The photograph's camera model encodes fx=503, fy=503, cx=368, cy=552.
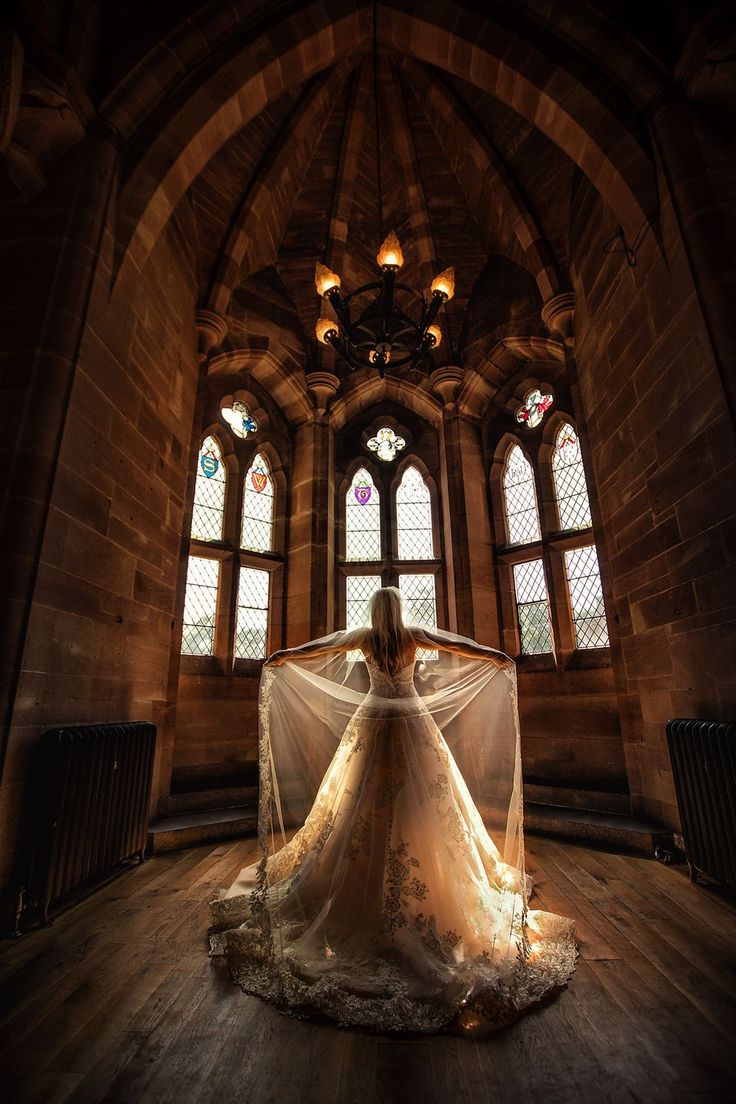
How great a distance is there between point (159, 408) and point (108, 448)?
1088 mm

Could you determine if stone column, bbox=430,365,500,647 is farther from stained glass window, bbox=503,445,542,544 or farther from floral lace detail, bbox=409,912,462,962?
floral lace detail, bbox=409,912,462,962

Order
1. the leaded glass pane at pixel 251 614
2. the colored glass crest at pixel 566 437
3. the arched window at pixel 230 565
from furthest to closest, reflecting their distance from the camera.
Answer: the colored glass crest at pixel 566 437, the leaded glass pane at pixel 251 614, the arched window at pixel 230 565

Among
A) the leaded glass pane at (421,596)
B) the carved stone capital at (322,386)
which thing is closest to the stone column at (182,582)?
the carved stone capital at (322,386)

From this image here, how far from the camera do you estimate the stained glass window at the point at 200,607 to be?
585 cm

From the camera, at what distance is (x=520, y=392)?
6.98 meters

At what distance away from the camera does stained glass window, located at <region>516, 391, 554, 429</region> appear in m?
6.73

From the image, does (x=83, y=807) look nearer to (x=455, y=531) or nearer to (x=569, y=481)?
(x=455, y=531)

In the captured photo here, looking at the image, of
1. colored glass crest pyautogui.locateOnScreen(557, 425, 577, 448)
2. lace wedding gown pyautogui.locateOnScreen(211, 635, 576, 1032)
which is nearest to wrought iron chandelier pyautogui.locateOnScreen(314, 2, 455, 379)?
lace wedding gown pyautogui.locateOnScreen(211, 635, 576, 1032)

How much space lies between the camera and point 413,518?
738 centimetres

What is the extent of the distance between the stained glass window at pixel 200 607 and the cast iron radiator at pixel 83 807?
2090 millimetres

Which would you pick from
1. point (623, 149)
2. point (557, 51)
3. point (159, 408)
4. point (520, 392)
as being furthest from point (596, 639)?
point (557, 51)

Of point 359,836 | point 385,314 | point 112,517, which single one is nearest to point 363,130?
point 385,314

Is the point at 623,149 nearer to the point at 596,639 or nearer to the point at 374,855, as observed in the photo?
the point at 596,639

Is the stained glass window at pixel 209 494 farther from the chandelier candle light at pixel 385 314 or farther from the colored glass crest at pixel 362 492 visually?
the chandelier candle light at pixel 385 314
